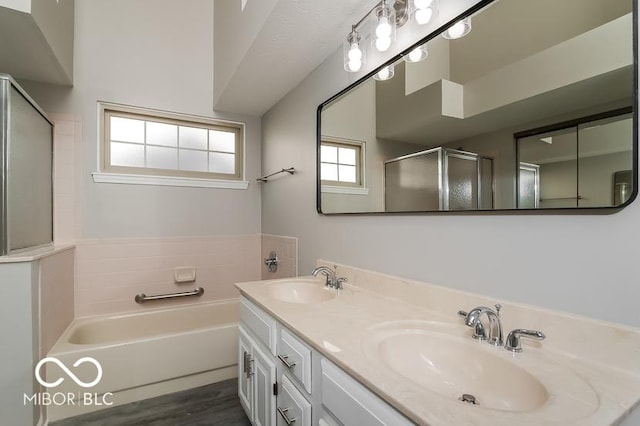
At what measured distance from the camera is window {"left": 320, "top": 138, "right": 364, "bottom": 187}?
169 centimetres

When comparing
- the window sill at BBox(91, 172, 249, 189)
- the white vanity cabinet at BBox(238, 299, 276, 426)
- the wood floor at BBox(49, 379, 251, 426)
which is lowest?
the wood floor at BBox(49, 379, 251, 426)

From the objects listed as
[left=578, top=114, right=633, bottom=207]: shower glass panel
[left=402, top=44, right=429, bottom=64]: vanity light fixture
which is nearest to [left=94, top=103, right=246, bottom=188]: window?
[left=402, top=44, right=429, bottom=64]: vanity light fixture

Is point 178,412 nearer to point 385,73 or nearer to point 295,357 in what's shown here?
point 295,357

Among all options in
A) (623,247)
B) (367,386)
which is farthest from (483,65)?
(367,386)

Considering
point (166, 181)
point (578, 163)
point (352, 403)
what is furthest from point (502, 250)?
point (166, 181)

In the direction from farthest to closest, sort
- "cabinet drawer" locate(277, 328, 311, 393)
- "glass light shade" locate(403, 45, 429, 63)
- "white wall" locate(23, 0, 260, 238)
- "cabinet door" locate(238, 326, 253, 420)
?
"white wall" locate(23, 0, 260, 238)
"cabinet door" locate(238, 326, 253, 420)
"glass light shade" locate(403, 45, 429, 63)
"cabinet drawer" locate(277, 328, 311, 393)

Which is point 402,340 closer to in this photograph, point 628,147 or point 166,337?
point 628,147

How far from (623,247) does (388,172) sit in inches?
34.3

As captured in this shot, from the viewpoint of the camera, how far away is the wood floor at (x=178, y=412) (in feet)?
5.96

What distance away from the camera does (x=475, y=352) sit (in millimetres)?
906

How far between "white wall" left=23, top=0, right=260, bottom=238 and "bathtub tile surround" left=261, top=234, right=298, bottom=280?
0.35 metres

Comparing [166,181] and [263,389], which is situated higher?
[166,181]

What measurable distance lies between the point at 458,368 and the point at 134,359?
2.03 meters

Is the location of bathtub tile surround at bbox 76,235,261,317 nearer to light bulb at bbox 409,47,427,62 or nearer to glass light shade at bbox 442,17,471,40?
light bulb at bbox 409,47,427,62
